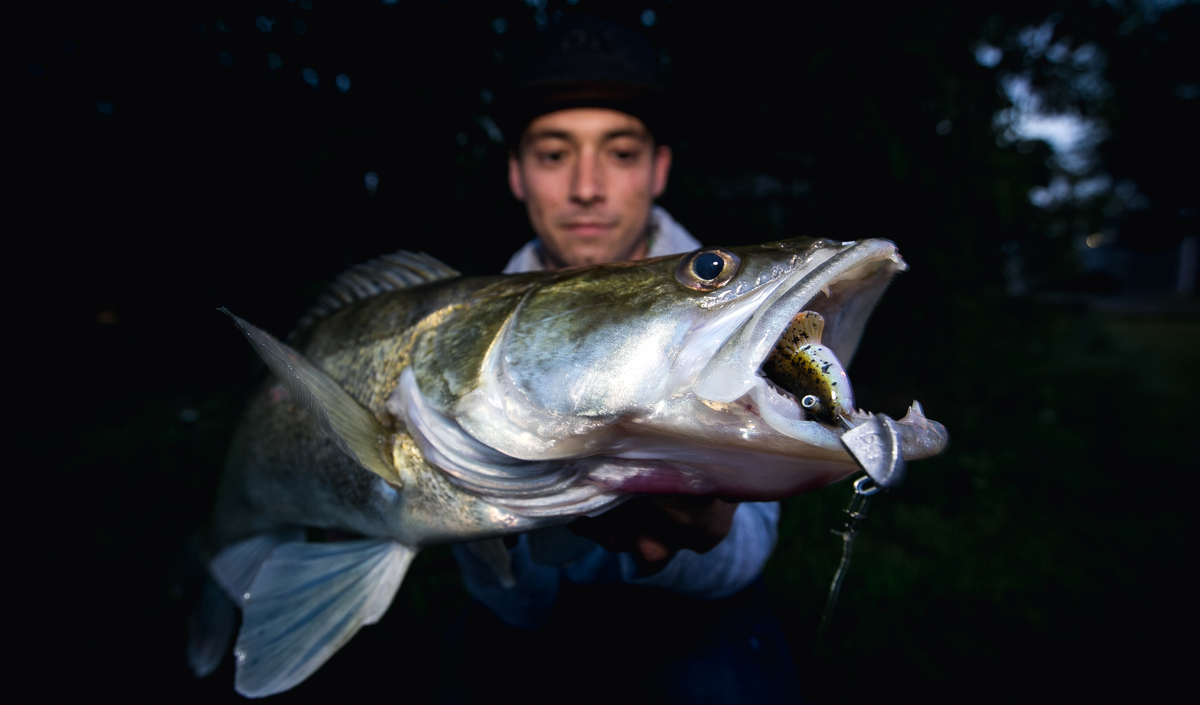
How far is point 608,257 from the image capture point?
2154 mm

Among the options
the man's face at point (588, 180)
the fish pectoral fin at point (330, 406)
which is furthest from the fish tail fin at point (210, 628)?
the man's face at point (588, 180)

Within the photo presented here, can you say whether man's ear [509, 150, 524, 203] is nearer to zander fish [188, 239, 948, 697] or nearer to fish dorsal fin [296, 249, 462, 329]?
fish dorsal fin [296, 249, 462, 329]

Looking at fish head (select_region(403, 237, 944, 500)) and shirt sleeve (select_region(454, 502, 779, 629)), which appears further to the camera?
shirt sleeve (select_region(454, 502, 779, 629))

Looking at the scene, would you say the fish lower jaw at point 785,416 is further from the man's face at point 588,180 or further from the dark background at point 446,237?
the dark background at point 446,237

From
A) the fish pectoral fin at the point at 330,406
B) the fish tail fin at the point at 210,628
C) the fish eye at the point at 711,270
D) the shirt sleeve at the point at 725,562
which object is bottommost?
the fish tail fin at the point at 210,628

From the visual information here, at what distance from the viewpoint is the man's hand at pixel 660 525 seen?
1099 mm

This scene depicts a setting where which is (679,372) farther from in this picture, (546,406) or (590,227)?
(590,227)

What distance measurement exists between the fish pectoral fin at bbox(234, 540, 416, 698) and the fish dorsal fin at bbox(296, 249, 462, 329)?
66 centimetres

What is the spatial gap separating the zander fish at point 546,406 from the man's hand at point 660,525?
0.40 feet

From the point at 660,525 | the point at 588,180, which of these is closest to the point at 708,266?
the point at 660,525

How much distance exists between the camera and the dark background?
8.34ft

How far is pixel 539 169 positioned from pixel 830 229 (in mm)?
2082

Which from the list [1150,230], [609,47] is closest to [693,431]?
[609,47]

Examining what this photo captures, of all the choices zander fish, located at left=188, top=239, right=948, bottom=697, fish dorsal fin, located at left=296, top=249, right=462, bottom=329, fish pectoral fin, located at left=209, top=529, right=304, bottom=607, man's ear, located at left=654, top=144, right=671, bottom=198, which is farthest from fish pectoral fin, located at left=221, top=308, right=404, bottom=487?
man's ear, located at left=654, top=144, right=671, bottom=198
